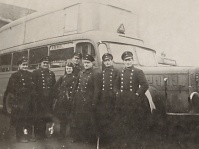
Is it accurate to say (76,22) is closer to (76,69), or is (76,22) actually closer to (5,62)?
(76,69)

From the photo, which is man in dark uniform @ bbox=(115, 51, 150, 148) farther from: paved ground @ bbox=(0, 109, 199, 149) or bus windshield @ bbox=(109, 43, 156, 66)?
bus windshield @ bbox=(109, 43, 156, 66)

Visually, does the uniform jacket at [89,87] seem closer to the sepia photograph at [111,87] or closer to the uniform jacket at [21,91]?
the sepia photograph at [111,87]

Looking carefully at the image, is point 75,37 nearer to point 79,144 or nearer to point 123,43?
point 123,43

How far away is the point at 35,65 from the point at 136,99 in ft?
5.93

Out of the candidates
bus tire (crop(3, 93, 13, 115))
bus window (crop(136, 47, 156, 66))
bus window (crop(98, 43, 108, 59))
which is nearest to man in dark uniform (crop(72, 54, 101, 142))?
bus window (crop(98, 43, 108, 59))

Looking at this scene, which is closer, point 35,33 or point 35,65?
point 35,65

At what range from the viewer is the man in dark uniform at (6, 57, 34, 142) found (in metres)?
2.67

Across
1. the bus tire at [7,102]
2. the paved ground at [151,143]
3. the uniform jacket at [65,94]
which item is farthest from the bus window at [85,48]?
the bus tire at [7,102]

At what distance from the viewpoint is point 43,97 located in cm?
288

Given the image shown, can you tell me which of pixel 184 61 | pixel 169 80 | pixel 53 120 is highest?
pixel 184 61

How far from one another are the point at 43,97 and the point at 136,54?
1.23 metres

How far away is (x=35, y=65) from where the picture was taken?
360 cm

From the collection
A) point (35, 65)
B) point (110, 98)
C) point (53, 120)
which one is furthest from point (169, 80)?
point (35, 65)

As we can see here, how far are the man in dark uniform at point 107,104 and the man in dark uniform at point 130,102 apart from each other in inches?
3.1
